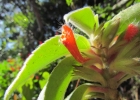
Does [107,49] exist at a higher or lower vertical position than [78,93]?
higher

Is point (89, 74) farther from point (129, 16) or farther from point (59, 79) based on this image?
point (129, 16)

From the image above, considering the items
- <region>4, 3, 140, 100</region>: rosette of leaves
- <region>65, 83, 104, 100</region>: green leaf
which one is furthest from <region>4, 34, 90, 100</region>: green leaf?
<region>65, 83, 104, 100</region>: green leaf

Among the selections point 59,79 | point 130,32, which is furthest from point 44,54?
point 130,32

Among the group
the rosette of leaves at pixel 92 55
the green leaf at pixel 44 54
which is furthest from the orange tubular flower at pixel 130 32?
the green leaf at pixel 44 54

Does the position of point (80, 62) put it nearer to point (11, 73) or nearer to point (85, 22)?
point (85, 22)

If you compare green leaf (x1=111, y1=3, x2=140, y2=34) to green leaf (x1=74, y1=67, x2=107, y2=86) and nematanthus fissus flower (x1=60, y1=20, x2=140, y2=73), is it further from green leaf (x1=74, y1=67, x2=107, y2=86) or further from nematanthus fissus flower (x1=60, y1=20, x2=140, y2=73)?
green leaf (x1=74, y1=67, x2=107, y2=86)

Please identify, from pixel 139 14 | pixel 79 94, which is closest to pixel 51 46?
pixel 79 94
